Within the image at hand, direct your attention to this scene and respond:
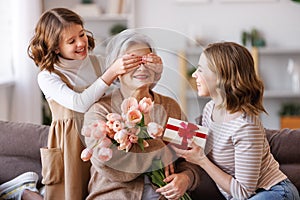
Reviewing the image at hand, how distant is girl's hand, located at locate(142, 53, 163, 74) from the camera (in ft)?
6.91

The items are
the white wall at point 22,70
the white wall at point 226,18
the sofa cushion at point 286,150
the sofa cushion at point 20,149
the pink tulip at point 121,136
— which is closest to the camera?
the pink tulip at point 121,136

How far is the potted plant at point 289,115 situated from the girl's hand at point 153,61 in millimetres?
4287

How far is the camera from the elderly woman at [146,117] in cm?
212

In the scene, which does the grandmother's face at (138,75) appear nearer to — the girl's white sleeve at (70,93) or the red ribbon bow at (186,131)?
the girl's white sleeve at (70,93)

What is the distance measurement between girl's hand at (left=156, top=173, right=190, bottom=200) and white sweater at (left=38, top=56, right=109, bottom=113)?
1.25 ft

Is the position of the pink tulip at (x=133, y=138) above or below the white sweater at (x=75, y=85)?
below

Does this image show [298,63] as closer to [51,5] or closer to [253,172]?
[51,5]

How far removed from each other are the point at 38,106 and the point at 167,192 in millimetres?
3523

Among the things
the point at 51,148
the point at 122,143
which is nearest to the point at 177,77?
the point at 122,143

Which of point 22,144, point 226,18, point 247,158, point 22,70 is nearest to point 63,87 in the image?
point 22,144

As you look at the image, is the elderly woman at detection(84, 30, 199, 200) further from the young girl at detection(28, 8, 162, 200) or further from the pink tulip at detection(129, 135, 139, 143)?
the young girl at detection(28, 8, 162, 200)

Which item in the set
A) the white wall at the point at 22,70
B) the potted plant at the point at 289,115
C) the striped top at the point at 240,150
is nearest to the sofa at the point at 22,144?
the striped top at the point at 240,150

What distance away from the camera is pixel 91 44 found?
2.49 metres

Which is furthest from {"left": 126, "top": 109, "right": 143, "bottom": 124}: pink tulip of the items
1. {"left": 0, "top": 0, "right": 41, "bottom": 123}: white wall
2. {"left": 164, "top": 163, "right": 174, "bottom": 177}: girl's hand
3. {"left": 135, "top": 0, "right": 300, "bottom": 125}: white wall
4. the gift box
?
{"left": 135, "top": 0, "right": 300, "bottom": 125}: white wall
